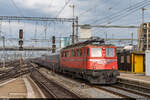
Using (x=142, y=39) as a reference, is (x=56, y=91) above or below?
below

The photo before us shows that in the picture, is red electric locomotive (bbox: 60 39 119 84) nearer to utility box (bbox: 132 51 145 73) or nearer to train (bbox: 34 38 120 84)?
train (bbox: 34 38 120 84)

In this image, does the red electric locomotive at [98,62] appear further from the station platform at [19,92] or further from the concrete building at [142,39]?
the concrete building at [142,39]

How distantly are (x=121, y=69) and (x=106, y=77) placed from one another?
13.7m

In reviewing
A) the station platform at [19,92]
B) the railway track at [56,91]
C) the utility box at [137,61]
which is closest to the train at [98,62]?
the railway track at [56,91]

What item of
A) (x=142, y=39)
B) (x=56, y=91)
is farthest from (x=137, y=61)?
(x=56, y=91)

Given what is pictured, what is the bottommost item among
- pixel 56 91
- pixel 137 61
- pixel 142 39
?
pixel 56 91

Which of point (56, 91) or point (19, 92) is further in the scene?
point (56, 91)

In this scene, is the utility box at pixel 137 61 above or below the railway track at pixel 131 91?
above

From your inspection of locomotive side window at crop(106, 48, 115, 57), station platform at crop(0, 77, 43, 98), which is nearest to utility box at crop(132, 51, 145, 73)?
locomotive side window at crop(106, 48, 115, 57)

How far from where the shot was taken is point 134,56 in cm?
2675

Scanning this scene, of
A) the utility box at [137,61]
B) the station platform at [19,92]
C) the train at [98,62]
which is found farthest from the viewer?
the utility box at [137,61]

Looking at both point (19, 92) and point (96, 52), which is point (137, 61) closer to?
point (96, 52)

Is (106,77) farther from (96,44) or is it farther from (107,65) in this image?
(96,44)

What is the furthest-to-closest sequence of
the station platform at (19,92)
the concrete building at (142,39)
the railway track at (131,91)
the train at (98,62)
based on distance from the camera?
the concrete building at (142,39) → the train at (98,62) → the railway track at (131,91) → the station platform at (19,92)
